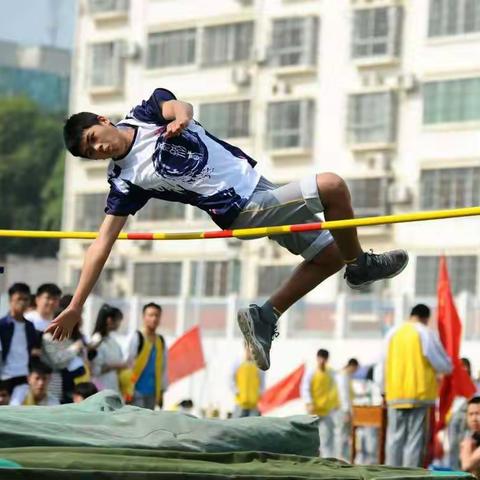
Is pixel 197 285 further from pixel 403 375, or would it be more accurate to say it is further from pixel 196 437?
pixel 196 437

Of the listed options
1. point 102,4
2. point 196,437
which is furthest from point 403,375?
point 102,4

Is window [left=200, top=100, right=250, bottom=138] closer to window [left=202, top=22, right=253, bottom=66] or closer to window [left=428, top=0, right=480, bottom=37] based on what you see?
window [left=202, top=22, right=253, bottom=66]

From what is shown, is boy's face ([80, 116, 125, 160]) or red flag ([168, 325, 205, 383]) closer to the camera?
boy's face ([80, 116, 125, 160])

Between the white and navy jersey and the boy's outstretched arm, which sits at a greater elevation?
the white and navy jersey

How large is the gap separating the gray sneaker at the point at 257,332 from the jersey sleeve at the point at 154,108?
125 cm

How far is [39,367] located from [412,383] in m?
3.51

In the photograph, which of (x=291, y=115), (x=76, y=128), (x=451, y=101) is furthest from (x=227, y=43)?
(x=76, y=128)

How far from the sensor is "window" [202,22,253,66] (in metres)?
44.8

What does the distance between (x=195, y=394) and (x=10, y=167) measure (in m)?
31.2

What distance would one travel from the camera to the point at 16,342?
42.4 feet

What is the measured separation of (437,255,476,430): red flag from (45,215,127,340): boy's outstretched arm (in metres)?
7.96

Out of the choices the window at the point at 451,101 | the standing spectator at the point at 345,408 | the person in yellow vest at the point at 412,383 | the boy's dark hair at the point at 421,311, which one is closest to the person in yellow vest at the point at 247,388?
the standing spectator at the point at 345,408

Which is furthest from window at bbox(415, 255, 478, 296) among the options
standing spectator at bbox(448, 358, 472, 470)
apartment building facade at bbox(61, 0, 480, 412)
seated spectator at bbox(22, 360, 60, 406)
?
seated spectator at bbox(22, 360, 60, 406)

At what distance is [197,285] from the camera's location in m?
45.3
